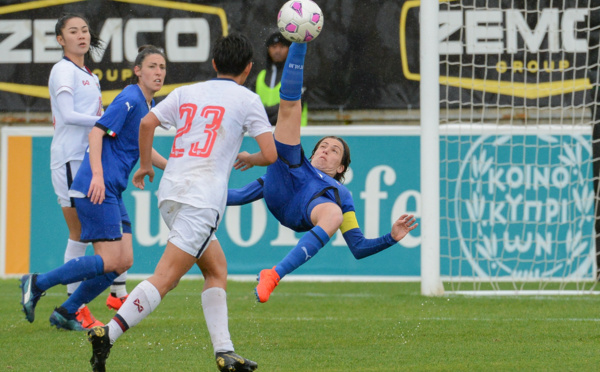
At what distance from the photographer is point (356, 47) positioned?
34.4 feet

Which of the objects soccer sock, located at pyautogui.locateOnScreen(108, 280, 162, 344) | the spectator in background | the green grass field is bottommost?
the green grass field

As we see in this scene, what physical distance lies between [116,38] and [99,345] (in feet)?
23.3

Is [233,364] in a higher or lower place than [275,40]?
lower

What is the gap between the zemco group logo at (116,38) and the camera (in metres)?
10.7

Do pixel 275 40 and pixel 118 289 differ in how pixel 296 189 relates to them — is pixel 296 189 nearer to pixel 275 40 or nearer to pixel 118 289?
pixel 118 289

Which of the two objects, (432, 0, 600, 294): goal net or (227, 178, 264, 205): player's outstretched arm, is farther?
(432, 0, 600, 294): goal net

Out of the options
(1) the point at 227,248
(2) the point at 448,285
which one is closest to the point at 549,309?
(2) the point at 448,285

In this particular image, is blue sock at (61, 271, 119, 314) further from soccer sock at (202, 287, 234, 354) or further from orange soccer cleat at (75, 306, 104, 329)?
soccer sock at (202, 287, 234, 354)

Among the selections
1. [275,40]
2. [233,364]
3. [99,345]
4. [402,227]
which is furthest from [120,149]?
[275,40]

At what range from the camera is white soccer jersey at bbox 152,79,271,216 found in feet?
14.1

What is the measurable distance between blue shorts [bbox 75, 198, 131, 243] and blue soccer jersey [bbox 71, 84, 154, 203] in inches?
2.5

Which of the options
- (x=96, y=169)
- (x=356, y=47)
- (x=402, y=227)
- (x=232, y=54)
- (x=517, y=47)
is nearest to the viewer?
(x=232, y=54)

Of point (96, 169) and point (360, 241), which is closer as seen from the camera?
point (96, 169)

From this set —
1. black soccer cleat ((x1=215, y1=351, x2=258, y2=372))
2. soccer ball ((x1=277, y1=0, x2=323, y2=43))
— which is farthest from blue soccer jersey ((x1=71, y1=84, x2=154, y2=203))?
black soccer cleat ((x1=215, y1=351, x2=258, y2=372))
